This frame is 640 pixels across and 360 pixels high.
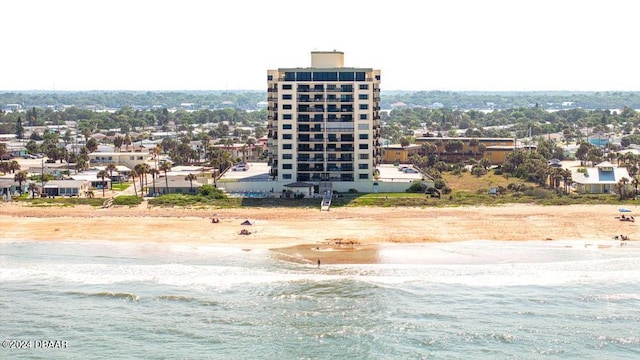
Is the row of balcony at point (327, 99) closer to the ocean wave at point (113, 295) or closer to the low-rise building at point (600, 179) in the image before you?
the low-rise building at point (600, 179)

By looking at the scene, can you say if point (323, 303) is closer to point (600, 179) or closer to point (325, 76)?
point (325, 76)

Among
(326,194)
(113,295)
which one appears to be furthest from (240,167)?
(113,295)

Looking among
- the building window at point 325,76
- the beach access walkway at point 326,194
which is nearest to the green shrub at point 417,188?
the beach access walkway at point 326,194

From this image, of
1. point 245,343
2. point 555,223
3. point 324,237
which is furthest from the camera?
point 555,223

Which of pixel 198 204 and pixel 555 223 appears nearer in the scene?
pixel 555 223

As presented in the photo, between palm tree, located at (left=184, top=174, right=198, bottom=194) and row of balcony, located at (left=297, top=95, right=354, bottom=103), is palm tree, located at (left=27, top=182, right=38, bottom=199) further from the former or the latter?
row of balcony, located at (left=297, top=95, right=354, bottom=103)

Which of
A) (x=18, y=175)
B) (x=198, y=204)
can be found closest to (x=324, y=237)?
(x=198, y=204)

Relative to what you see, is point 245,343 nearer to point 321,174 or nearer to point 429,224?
point 429,224
